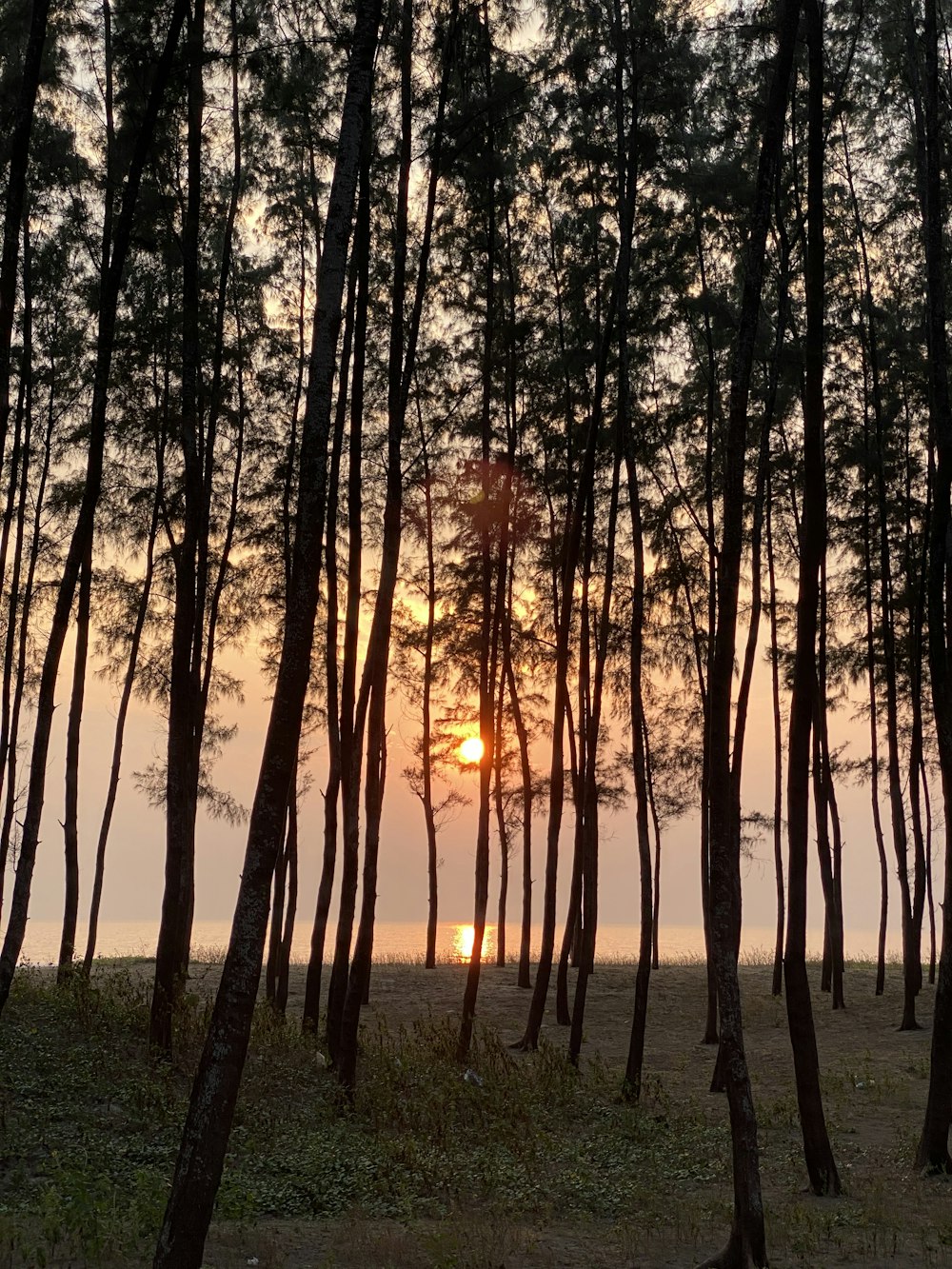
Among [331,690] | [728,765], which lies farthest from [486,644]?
[728,765]

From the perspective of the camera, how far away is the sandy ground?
305 inches

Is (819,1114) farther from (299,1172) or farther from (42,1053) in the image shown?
(42,1053)

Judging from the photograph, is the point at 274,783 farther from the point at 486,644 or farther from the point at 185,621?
the point at 486,644

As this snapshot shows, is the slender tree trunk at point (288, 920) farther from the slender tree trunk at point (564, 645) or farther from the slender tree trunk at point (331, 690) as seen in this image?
the slender tree trunk at point (564, 645)

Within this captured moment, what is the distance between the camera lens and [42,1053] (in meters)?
11.8

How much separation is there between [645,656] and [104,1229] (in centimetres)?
1904

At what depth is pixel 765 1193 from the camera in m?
9.93

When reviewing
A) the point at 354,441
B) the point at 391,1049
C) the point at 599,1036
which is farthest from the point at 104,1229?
the point at 599,1036

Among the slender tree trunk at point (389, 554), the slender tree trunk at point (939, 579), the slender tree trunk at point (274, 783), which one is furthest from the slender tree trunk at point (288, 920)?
the slender tree trunk at point (274, 783)

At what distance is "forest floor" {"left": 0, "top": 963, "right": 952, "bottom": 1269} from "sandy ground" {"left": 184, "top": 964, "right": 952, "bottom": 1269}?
0.12ft

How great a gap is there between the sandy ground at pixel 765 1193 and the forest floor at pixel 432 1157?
4cm

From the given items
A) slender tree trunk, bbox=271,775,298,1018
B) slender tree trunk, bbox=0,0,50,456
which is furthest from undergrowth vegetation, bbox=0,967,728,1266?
slender tree trunk, bbox=0,0,50,456

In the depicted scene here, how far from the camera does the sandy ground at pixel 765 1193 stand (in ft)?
25.5

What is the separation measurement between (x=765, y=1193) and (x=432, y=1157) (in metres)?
3.25
